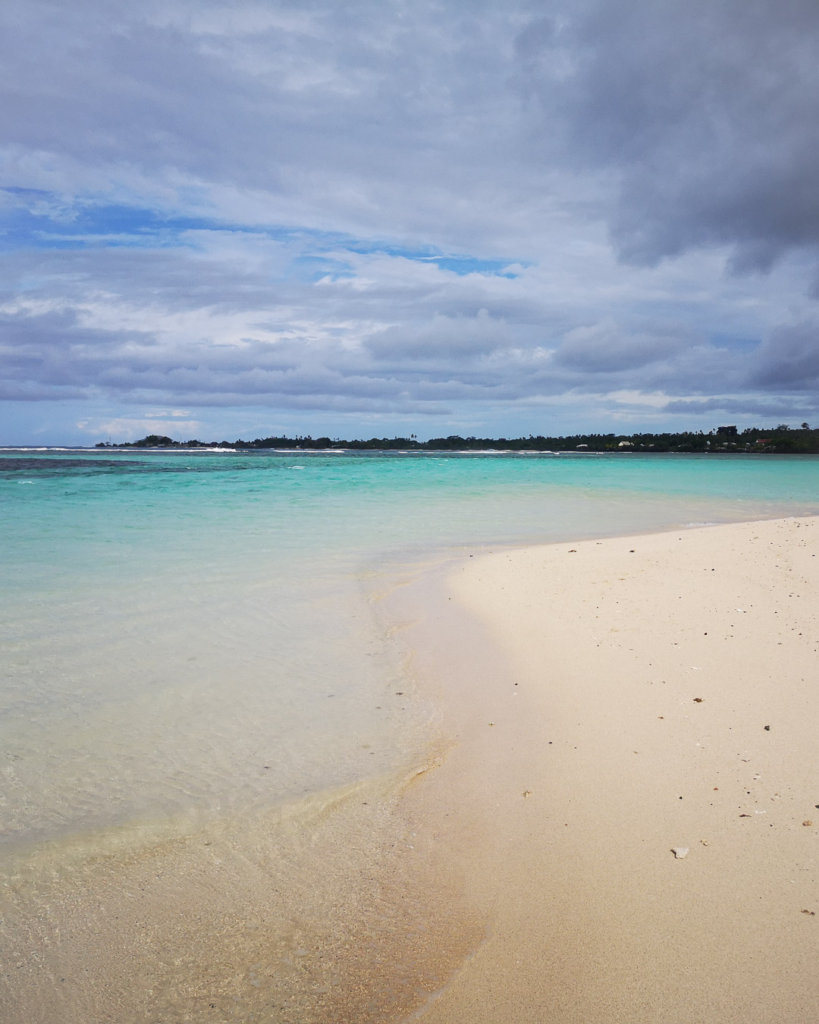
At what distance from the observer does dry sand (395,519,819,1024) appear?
6.72ft

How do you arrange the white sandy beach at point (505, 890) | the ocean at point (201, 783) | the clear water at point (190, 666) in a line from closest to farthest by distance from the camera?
the white sandy beach at point (505, 890) → the ocean at point (201, 783) → the clear water at point (190, 666)

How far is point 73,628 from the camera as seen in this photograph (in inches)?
231

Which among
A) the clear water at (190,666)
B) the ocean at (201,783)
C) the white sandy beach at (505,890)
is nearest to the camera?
the white sandy beach at (505,890)

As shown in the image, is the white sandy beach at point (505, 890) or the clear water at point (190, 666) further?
the clear water at point (190, 666)

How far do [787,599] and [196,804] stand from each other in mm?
5813

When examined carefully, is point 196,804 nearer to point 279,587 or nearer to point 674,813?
point 674,813

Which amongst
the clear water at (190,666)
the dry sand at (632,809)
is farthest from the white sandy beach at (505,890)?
the clear water at (190,666)

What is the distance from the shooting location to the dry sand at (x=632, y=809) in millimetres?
2047

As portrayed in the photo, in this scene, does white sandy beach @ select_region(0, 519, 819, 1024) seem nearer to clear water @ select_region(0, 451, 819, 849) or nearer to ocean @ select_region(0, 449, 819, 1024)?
ocean @ select_region(0, 449, 819, 1024)

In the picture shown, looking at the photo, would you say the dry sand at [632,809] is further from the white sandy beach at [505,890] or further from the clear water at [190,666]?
the clear water at [190,666]

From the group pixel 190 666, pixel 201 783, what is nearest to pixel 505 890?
pixel 201 783

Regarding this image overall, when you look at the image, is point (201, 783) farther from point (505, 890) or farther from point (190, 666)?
point (190, 666)

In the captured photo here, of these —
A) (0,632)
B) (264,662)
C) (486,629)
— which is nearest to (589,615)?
(486,629)

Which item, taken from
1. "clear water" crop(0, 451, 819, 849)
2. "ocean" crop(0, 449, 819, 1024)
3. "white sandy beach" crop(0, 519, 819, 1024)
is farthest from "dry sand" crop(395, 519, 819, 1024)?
"clear water" crop(0, 451, 819, 849)
